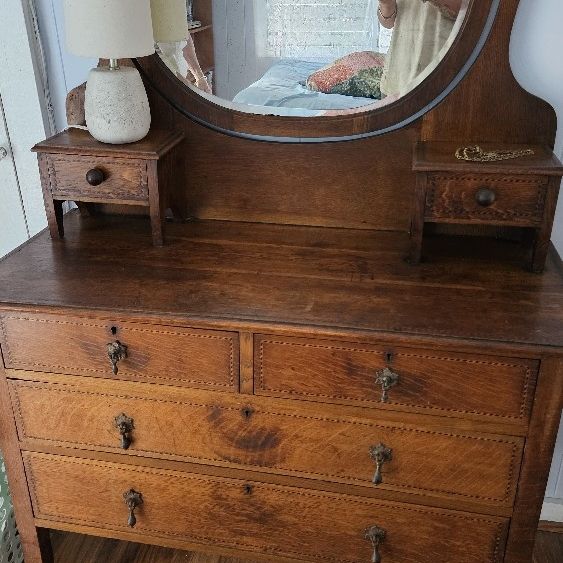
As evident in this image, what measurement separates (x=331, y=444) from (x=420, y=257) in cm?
49

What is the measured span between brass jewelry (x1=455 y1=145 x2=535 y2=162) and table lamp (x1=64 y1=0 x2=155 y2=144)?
0.76 m

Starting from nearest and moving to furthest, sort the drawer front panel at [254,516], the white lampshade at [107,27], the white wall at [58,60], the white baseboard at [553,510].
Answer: the white lampshade at [107,27], the drawer front panel at [254,516], the white wall at [58,60], the white baseboard at [553,510]

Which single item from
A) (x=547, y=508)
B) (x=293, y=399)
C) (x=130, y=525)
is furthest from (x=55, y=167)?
(x=547, y=508)

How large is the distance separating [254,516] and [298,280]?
1.99ft

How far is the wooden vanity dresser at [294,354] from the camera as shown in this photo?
1.34 m

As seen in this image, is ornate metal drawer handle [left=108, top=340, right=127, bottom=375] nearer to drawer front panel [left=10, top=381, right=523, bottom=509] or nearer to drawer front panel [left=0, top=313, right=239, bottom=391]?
drawer front panel [left=0, top=313, right=239, bottom=391]

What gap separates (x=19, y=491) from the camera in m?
1.68

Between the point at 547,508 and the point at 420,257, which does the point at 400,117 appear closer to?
the point at 420,257

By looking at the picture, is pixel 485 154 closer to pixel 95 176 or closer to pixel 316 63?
pixel 316 63

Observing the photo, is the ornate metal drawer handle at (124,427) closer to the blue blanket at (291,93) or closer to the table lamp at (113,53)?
the table lamp at (113,53)

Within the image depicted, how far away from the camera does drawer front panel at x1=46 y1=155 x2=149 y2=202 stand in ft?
5.13

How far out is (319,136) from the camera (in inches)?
65.6

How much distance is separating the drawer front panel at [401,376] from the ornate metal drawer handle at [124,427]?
1.17 feet

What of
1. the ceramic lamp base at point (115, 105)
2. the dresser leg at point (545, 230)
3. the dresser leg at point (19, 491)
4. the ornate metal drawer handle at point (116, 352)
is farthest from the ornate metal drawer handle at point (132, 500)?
the dresser leg at point (545, 230)
